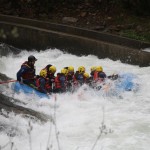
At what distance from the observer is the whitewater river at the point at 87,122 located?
Result: 6434 millimetres

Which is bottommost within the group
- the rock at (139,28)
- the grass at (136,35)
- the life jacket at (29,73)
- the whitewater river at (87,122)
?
the whitewater river at (87,122)

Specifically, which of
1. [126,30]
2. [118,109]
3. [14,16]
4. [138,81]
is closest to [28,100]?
[118,109]

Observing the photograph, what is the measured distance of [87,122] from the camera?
7500 mm

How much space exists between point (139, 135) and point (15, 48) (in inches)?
366

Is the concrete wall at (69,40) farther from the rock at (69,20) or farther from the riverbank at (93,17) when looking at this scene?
the rock at (69,20)

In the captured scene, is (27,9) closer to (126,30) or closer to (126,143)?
(126,30)

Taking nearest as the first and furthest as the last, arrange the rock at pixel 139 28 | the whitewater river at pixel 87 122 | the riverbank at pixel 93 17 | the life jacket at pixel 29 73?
1. the whitewater river at pixel 87 122
2. the life jacket at pixel 29 73
3. the rock at pixel 139 28
4. the riverbank at pixel 93 17

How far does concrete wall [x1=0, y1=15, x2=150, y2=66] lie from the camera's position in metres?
11.6

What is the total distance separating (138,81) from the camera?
9336mm

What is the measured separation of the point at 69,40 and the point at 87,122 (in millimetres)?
6129

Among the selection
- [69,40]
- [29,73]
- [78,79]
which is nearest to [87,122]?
[78,79]

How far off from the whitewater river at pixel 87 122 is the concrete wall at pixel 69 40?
132cm

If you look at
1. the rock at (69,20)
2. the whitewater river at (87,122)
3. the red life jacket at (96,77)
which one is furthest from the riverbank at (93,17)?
the red life jacket at (96,77)

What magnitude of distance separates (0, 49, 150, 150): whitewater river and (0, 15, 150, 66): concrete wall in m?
1.32
